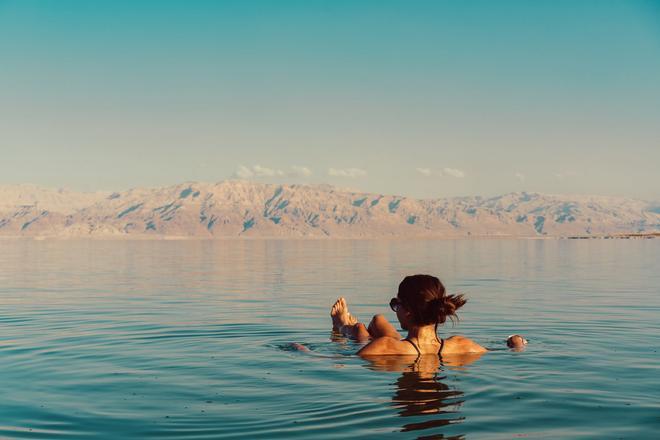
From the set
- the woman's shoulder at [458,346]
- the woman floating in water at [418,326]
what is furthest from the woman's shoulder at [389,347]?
the woman's shoulder at [458,346]

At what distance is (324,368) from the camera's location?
46.4ft

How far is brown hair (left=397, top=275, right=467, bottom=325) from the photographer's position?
37.7ft

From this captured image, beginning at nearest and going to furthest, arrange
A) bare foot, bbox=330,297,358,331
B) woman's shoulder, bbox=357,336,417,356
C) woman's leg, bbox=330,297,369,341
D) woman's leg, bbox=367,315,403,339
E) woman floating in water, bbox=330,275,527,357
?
1. woman floating in water, bbox=330,275,527,357
2. woman's shoulder, bbox=357,336,417,356
3. woman's leg, bbox=367,315,403,339
4. woman's leg, bbox=330,297,369,341
5. bare foot, bbox=330,297,358,331

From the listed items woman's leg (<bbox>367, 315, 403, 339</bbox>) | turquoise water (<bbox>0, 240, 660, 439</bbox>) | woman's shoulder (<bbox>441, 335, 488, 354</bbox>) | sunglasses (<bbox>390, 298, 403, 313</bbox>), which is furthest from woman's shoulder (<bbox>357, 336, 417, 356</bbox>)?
sunglasses (<bbox>390, 298, 403, 313</bbox>)

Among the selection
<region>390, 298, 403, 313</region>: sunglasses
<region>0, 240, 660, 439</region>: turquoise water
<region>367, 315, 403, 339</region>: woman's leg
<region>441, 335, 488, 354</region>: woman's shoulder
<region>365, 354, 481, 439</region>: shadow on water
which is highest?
<region>390, 298, 403, 313</region>: sunglasses

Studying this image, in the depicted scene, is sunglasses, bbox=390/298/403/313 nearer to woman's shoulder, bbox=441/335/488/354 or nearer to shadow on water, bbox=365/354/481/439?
shadow on water, bbox=365/354/481/439

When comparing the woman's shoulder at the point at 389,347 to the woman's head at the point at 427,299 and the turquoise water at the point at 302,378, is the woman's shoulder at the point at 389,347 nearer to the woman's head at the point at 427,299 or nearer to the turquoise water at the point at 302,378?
the turquoise water at the point at 302,378

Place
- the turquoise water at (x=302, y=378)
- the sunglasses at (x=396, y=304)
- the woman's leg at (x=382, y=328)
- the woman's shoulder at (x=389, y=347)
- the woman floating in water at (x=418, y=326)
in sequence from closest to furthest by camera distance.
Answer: the turquoise water at (x=302, y=378), the woman floating in water at (x=418, y=326), the sunglasses at (x=396, y=304), the woman's shoulder at (x=389, y=347), the woman's leg at (x=382, y=328)

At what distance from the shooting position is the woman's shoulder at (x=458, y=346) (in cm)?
1385

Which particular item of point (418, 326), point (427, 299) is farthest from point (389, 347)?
point (427, 299)

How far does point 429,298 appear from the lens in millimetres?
11680

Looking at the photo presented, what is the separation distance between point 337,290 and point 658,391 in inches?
1103

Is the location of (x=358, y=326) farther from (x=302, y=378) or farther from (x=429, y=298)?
(x=429, y=298)

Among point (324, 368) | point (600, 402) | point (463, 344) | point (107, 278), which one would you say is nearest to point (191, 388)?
point (324, 368)
